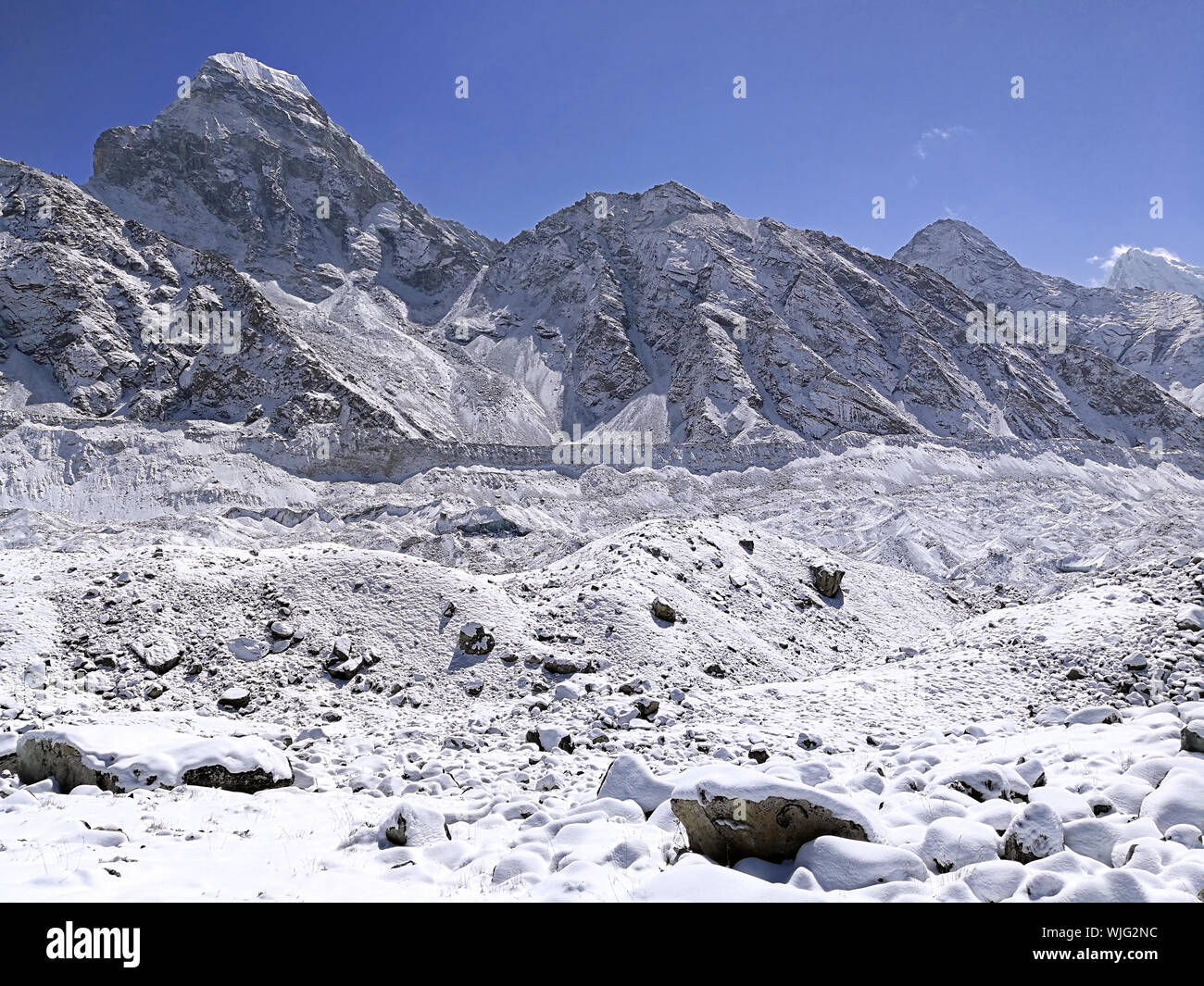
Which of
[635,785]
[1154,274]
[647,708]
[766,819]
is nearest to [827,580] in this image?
[647,708]

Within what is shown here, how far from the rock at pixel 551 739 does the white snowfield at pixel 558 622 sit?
0.10 metres

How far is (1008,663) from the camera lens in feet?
38.4

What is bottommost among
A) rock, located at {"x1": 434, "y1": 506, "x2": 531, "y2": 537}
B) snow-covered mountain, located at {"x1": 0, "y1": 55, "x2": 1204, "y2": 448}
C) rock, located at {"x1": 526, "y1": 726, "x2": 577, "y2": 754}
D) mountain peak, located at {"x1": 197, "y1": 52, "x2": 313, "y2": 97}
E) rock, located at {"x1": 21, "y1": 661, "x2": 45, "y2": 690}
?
rock, located at {"x1": 526, "y1": 726, "x2": 577, "y2": 754}

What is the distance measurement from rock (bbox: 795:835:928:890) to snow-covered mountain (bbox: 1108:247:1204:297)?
8473 inches

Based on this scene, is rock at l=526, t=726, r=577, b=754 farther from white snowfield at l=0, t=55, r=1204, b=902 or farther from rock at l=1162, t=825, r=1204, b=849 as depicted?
rock at l=1162, t=825, r=1204, b=849

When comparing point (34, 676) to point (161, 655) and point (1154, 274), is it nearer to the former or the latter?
point (161, 655)

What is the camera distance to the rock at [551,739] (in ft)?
28.6

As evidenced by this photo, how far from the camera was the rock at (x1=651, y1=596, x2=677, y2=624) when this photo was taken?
14391 millimetres

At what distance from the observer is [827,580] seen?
60.2ft

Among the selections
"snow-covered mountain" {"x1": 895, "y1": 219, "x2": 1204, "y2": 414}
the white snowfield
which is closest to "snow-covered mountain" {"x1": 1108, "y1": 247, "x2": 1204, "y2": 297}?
"snow-covered mountain" {"x1": 895, "y1": 219, "x2": 1204, "y2": 414}

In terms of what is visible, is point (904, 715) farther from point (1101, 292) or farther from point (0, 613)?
point (1101, 292)

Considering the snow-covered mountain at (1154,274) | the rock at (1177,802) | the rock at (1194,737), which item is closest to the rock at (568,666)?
the rock at (1194,737)
